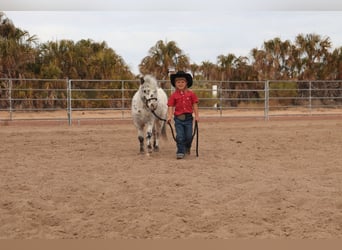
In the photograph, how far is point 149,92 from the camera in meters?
6.88

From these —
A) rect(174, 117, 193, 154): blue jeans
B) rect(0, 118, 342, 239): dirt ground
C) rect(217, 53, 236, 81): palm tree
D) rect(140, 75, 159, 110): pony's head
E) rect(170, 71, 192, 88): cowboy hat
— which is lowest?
rect(0, 118, 342, 239): dirt ground

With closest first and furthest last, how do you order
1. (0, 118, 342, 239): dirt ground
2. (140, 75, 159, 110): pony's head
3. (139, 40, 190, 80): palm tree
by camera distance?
(0, 118, 342, 239): dirt ground → (140, 75, 159, 110): pony's head → (139, 40, 190, 80): palm tree

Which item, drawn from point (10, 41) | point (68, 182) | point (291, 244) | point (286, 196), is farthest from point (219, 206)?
point (10, 41)

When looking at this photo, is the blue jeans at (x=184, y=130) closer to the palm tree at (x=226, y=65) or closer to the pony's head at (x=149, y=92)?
the pony's head at (x=149, y=92)

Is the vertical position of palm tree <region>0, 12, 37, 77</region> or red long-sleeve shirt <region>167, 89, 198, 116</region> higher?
palm tree <region>0, 12, 37, 77</region>

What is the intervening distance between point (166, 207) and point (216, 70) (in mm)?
21088

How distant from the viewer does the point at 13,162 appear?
6383 millimetres

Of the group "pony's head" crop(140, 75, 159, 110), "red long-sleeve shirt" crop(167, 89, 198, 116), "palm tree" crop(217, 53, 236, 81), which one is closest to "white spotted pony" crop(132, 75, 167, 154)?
"pony's head" crop(140, 75, 159, 110)

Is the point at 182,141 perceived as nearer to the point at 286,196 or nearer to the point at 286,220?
the point at 286,196

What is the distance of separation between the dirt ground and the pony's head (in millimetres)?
878

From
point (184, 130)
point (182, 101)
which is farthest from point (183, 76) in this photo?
point (184, 130)

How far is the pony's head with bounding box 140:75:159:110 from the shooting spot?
22.5 ft

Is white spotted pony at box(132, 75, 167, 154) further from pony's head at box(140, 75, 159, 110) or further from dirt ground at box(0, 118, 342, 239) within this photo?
dirt ground at box(0, 118, 342, 239)

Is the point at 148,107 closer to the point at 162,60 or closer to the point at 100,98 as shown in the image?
the point at 100,98
